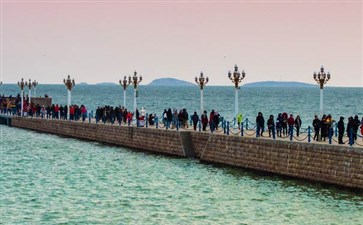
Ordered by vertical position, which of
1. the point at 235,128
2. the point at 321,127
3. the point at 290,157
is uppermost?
the point at 321,127

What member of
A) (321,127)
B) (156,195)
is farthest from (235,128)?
(156,195)

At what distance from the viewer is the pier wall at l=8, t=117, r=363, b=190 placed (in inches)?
1270

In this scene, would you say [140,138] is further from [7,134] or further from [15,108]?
[15,108]

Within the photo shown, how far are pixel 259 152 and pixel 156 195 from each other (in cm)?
727

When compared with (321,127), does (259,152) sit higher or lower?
lower

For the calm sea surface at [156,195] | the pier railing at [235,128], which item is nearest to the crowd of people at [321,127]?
the pier railing at [235,128]

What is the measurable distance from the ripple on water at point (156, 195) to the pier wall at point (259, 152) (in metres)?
0.64

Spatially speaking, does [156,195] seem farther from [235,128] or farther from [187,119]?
[187,119]

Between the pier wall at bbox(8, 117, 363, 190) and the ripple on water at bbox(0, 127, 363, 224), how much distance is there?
640 millimetres

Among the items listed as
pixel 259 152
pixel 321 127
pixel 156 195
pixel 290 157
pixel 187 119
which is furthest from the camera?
pixel 187 119

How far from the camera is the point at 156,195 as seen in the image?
32406mm

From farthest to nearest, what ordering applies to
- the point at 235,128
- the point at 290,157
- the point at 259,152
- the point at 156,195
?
the point at 235,128, the point at 259,152, the point at 290,157, the point at 156,195

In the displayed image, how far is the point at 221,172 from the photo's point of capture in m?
38.5

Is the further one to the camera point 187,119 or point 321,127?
point 187,119
